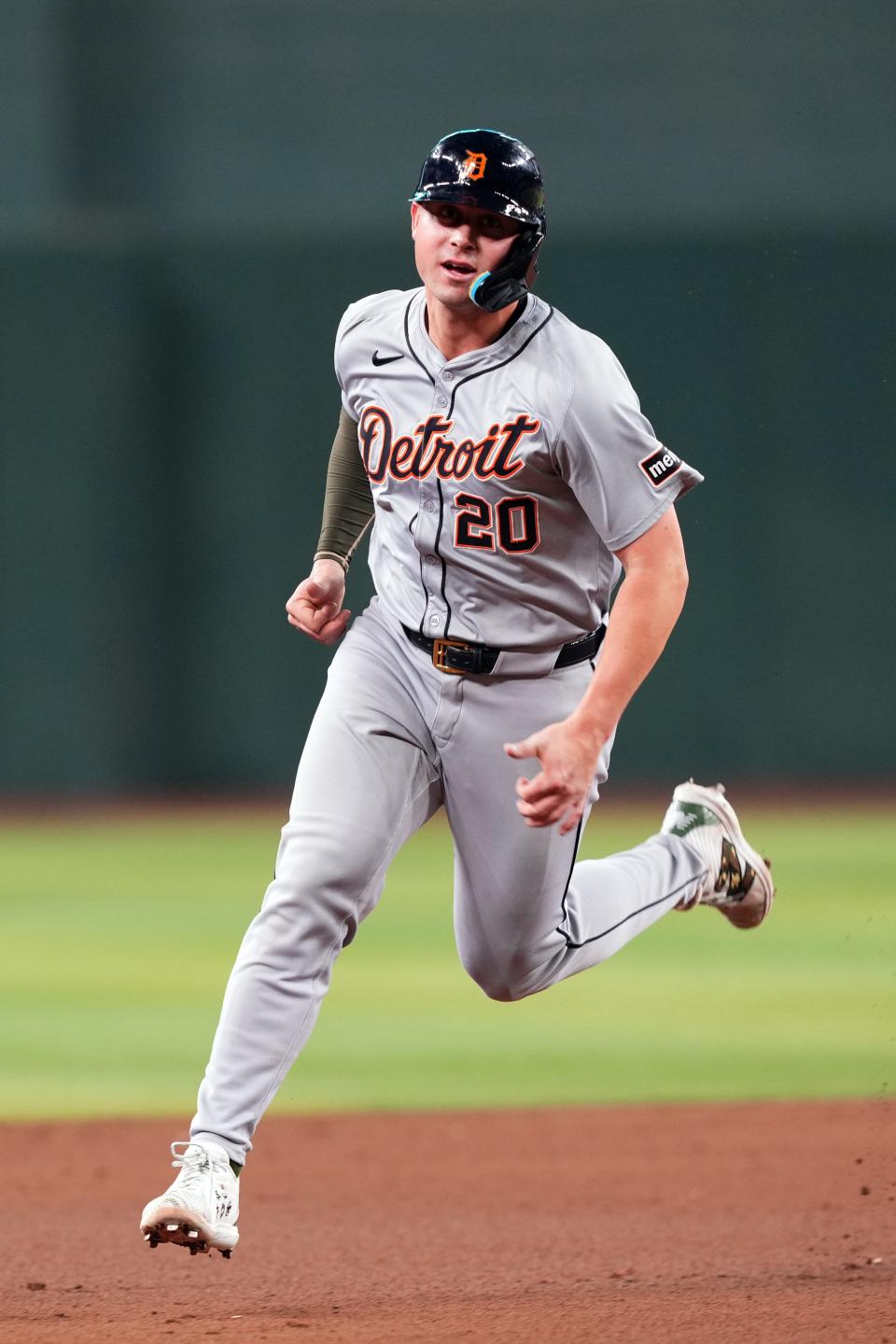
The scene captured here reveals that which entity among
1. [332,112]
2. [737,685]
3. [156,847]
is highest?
[332,112]

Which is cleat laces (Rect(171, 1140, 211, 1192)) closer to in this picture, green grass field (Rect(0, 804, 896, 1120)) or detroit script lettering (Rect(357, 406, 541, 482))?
detroit script lettering (Rect(357, 406, 541, 482))

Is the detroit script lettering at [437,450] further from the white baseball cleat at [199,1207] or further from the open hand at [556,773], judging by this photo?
the white baseball cleat at [199,1207]

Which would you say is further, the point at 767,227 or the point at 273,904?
the point at 767,227

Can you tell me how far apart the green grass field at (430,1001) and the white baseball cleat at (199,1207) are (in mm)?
2431

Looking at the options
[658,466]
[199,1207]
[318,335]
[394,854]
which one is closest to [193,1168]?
[199,1207]

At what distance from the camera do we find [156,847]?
34.2ft

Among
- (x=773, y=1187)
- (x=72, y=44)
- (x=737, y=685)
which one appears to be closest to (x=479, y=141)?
(x=773, y=1187)

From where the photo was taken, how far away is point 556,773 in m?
2.93

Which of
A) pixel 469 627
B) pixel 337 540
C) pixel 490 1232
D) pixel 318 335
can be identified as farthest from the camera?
pixel 318 335

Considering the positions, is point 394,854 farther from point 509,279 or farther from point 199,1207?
point 509,279

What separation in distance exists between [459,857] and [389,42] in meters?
9.95

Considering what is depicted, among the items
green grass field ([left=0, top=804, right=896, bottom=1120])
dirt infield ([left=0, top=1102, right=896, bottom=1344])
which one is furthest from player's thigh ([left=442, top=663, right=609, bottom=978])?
green grass field ([left=0, top=804, right=896, bottom=1120])

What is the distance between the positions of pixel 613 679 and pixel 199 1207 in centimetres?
102

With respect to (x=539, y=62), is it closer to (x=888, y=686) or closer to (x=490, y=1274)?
(x=888, y=686)
